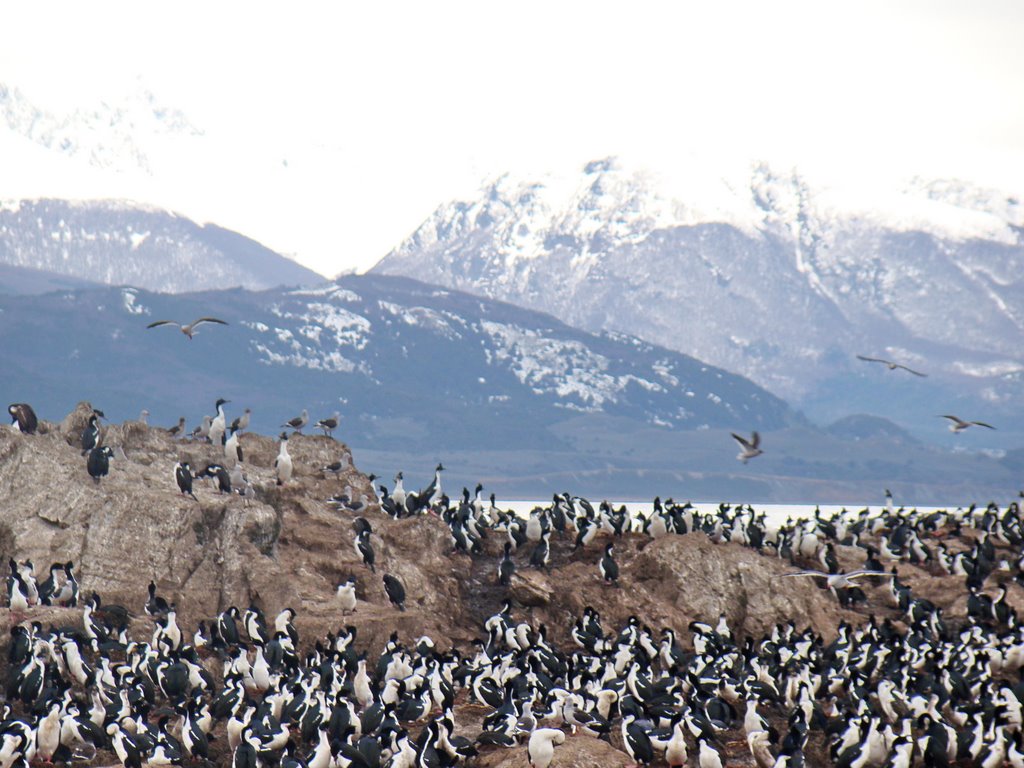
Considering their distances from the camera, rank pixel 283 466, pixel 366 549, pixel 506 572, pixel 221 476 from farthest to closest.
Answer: pixel 283 466, pixel 506 572, pixel 221 476, pixel 366 549

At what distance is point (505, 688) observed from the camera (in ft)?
102

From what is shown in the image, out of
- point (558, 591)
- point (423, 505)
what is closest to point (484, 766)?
point (558, 591)

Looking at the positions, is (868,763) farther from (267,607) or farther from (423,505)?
(423,505)

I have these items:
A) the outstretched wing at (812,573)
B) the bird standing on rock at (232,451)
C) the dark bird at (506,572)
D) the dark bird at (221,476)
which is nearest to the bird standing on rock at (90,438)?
the dark bird at (221,476)

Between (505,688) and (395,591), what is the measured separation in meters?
5.97

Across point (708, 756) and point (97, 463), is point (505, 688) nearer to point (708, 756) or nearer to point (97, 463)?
point (708, 756)

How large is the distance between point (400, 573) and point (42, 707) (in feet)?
36.3

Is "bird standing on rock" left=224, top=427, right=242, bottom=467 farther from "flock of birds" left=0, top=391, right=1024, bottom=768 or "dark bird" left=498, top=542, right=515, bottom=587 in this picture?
"dark bird" left=498, top=542, right=515, bottom=587

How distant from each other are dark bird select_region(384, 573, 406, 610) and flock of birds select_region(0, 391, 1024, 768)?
6 cm

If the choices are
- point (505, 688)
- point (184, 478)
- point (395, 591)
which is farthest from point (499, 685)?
point (184, 478)

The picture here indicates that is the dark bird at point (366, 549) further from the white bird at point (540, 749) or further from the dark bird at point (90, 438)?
the white bird at point (540, 749)

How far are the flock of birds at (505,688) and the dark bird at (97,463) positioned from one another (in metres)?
1.92

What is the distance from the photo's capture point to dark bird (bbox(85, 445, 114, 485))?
36.6 meters

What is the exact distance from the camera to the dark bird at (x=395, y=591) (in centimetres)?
3628
